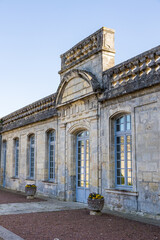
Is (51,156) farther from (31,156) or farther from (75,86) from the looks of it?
(75,86)

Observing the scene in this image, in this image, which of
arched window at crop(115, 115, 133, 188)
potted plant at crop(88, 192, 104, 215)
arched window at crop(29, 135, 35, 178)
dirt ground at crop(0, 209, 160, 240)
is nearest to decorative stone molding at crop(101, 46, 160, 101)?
arched window at crop(115, 115, 133, 188)

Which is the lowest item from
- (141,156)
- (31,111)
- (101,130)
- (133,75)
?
(141,156)

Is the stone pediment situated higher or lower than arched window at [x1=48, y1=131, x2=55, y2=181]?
higher

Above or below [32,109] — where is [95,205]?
below

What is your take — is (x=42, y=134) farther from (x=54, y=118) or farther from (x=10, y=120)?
(x=10, y=120)

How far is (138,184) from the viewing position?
7.38 metres

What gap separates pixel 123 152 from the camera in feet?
27.4

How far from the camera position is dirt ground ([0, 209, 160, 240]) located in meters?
5.23

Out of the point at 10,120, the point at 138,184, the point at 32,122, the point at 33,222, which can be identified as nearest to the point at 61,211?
the point at 33,222

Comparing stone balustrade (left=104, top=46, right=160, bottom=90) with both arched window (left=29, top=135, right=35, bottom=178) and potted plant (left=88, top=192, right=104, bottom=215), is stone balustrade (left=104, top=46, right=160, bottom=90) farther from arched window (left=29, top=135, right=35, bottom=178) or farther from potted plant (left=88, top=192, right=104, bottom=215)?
arched window (left=29, top=135, right=35, bottom=178)

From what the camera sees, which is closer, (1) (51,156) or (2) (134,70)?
(2) (134,70)

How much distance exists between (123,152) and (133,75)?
88.4 inches

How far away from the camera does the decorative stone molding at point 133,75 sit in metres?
7.25

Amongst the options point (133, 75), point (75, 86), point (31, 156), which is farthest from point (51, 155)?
point (133, 75)
